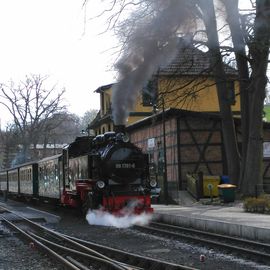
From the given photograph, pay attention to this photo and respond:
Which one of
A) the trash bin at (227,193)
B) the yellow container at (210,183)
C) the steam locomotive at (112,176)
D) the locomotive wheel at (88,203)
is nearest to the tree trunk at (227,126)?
the yellow container at (210,183)

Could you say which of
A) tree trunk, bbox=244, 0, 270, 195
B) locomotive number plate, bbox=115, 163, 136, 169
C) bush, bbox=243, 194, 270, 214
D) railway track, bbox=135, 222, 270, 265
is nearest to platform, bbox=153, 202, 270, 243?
bush, bbox=243, 194, 270, 214

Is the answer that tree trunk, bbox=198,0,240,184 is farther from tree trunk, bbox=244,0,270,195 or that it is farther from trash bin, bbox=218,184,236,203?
trash bin, bbox=218,184,236,203

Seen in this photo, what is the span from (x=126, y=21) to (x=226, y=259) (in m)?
10.4

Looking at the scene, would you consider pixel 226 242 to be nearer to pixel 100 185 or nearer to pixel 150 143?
pixel 100 185

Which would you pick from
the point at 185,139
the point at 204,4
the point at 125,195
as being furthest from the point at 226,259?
the point at 185,139

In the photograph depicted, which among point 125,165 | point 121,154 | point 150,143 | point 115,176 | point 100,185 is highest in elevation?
point 150,143

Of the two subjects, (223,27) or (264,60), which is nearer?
(223,27)

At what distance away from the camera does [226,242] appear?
12.2 metres

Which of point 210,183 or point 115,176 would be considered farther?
point 210,183

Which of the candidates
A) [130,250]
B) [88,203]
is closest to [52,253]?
[130,250]

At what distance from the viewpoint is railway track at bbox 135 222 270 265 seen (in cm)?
1011

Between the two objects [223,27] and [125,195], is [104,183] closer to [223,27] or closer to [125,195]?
[125,195]

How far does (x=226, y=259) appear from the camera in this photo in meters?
10.0

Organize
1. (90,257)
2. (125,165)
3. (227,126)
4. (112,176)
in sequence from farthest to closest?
(227,126) < (125,165) < (112,176) < (90,257)
